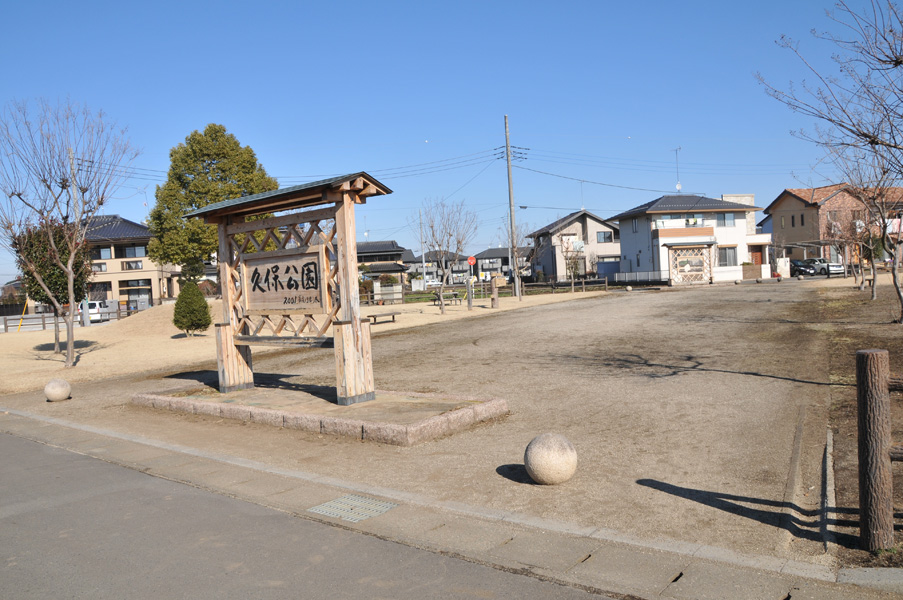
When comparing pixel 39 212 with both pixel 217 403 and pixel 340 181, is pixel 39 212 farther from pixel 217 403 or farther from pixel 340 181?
pixel 340 181

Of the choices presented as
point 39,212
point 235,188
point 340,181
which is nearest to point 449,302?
point 235,188

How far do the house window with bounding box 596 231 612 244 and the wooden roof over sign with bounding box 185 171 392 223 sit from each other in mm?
56948

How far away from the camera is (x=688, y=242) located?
46.4m

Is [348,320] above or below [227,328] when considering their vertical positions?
above

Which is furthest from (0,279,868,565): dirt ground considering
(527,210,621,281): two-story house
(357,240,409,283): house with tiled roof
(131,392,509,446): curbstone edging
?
(357,240,409,283): house with tiled roof

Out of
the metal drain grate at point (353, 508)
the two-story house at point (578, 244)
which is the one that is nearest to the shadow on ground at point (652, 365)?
the metal drain grate at point (353, 508)

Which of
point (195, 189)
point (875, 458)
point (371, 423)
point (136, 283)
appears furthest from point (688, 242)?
point (875, 458)

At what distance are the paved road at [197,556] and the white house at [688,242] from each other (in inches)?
1710

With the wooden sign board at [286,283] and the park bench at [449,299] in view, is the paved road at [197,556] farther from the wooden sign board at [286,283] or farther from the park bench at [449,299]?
the park bench at [449,299]

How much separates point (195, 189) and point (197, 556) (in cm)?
3632

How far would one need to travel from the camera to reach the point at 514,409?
9.34 meters

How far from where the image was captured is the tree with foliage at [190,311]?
25.1 metres

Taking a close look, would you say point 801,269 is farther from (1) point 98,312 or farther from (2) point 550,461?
(2) point 550,461

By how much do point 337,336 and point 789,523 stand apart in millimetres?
6062
